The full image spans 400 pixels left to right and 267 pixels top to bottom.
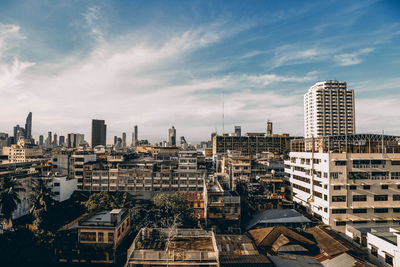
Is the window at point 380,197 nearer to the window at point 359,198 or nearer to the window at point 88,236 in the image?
the window at point 359,198

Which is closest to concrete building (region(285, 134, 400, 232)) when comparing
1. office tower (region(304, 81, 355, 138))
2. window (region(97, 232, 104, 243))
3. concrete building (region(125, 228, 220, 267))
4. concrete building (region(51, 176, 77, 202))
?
concrete building (region(125, 228, 220, 267))

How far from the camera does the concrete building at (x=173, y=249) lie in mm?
30016

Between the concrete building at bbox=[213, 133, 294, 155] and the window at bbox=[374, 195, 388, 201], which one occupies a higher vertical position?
the concrete building at bbox=[213, 133, 294, 155]

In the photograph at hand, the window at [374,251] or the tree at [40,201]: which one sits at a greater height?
the tree at [40,201]

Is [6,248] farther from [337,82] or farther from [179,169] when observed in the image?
[337,82]

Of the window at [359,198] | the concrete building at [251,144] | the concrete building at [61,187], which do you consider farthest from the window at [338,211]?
the concrete building at [251,144]

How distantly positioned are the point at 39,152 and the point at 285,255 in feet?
590

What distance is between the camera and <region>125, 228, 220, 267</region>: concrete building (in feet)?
98.5

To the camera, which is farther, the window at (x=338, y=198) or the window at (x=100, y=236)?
the window at (x=338, y=198)

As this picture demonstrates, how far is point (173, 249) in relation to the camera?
1299 inches

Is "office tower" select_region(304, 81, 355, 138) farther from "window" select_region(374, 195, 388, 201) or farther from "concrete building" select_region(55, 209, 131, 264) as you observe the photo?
"concrete building" select_region(55, 209, 131, 264)

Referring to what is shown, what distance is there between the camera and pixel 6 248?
4028 cm

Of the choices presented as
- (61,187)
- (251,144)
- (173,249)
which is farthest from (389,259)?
(251,144)

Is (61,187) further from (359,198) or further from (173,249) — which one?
(359,198)
